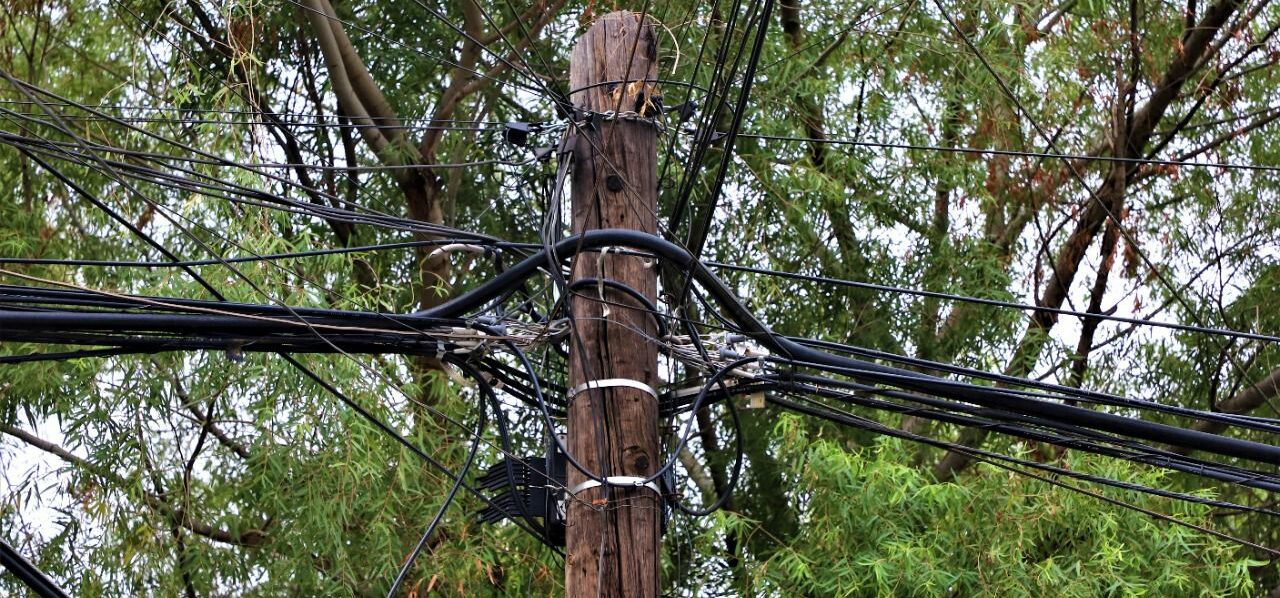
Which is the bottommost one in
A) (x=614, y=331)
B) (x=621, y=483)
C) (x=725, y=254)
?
(x=621, y=483)

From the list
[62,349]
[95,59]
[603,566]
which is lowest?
[603,566]

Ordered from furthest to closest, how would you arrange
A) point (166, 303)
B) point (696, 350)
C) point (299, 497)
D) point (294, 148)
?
point (294, 148) → point (299, 497) → point (696, 350) → point (166, 303)

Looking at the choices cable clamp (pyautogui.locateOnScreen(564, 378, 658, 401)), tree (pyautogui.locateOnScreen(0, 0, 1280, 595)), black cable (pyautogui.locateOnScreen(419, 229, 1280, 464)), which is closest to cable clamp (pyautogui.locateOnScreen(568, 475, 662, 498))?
cable clamp (pyautogui.locateOnScreen(564, 378, 658, 401))

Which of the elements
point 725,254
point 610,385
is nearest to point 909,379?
point 610,385

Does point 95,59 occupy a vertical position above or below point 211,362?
above

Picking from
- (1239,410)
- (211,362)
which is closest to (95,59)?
(211,362)

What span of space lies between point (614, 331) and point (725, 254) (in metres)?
4.83

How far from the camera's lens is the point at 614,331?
18.1ft

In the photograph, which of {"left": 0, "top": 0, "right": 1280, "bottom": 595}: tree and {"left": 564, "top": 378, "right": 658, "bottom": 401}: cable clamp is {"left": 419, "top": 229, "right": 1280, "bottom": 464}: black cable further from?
{"left": 0, "top": 0, "right": 1280, "bottom": 595}: tree

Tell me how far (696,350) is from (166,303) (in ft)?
5.65

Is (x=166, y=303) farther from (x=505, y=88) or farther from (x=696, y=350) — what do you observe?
(x=505, y=88)

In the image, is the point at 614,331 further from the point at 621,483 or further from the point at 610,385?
the point at 621,483

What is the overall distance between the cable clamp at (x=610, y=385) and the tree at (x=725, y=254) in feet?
8.38

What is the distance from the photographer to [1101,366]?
1098cm
